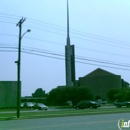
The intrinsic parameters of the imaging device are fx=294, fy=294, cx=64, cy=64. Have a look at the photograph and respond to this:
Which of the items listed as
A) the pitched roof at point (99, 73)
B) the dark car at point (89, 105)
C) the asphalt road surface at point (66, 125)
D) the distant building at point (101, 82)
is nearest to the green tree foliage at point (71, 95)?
the dark car at point (89, 105)

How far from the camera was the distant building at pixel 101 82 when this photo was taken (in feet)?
437

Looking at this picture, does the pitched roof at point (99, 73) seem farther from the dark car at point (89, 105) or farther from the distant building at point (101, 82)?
the dark car at point (89, 105)

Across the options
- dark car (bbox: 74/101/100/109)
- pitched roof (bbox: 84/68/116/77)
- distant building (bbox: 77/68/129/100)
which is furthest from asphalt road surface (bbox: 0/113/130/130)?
pitched roof (bbox: 84/68/116/77)

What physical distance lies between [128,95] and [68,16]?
3178 centimetres

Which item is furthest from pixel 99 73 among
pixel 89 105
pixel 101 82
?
pixel 89 105

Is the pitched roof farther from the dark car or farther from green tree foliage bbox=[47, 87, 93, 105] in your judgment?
the dark car

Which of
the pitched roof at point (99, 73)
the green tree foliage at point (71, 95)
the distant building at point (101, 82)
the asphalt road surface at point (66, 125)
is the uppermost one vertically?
the pitched roof at point (99, 73)

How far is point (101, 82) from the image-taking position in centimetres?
13638

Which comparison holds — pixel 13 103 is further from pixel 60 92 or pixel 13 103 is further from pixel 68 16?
pixel 68 16

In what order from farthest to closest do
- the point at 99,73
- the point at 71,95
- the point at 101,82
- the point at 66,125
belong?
the point at 99,73, the point at 101,82, the point at 71,95, the point at 66,125

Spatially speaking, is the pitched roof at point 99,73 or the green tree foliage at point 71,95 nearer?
the green tree foliage at point 71,95

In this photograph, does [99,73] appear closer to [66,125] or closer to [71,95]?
[71,95]

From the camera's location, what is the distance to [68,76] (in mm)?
96688

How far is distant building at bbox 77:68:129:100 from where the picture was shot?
133 metres
